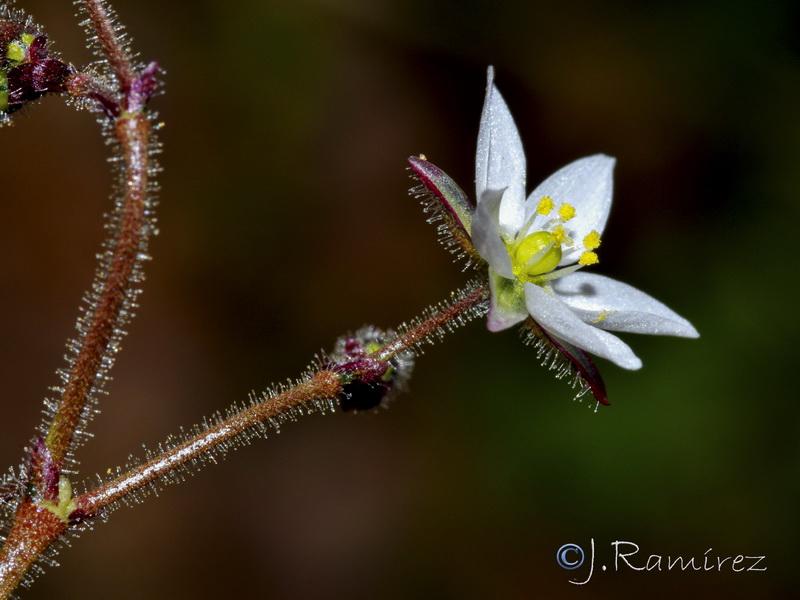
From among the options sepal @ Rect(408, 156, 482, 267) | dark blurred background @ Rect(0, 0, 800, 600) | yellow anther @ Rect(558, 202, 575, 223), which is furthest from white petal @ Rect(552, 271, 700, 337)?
dark blurred background @ Rect(0, 0, 800, 600)

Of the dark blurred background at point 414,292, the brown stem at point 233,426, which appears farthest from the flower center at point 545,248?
the dark blurred background at point 414,292

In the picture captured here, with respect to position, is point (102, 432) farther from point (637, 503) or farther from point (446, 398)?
point (637, 503)

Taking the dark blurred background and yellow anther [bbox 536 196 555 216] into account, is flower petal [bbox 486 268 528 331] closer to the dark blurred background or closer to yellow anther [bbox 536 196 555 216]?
yellow anther [bbox 536 196 555 216]

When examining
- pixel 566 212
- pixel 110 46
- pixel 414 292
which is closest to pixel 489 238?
pixel 566 212

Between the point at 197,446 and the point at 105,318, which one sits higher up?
the point at 105,318

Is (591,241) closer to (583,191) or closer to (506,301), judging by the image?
(583,191)

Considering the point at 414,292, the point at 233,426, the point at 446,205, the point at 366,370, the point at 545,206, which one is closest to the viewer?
the point at 233,426

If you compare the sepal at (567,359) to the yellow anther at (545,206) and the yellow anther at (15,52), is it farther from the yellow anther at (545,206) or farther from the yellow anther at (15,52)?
the yellow anther at (15,52)

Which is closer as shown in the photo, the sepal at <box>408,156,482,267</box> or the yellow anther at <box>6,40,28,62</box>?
the yellow anther at <box>6,40,28,62</box>
